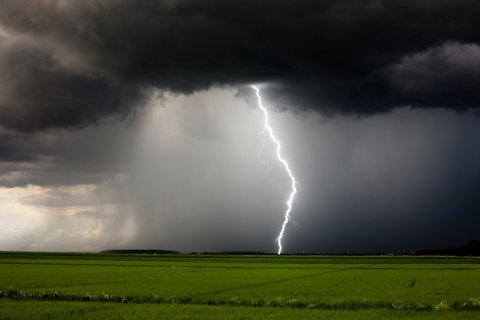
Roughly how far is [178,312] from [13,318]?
18.9 ft

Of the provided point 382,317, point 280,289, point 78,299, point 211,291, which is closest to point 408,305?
point 382,317

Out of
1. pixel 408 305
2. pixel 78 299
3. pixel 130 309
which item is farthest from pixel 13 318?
pixel 408 305

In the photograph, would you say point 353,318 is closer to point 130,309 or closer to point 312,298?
point 312,298

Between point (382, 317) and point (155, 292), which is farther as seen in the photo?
point (155, 292)

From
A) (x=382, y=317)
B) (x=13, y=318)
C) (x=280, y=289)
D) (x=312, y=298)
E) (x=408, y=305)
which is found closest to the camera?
(x=13, y=318)

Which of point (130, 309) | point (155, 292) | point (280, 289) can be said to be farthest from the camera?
point (280, 289)

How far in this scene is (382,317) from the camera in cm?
1307

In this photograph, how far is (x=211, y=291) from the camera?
1966cm

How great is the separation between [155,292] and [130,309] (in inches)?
185

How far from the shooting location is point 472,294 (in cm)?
1886

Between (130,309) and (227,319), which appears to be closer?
(227,319)

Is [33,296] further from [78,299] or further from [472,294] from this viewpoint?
[472,294]

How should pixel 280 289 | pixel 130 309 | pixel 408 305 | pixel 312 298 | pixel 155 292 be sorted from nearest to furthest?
pixel 130 309
pixel 408 305
pixel 312 298
pixel 155 292
pixel 280 289

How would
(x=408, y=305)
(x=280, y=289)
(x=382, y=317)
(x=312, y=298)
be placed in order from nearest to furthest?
(x=382, y=317)
(x=408, y=305)
(x=312, y=298)
(x=280, y=289)
